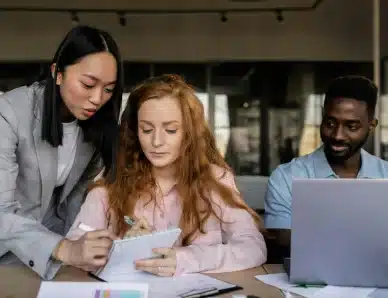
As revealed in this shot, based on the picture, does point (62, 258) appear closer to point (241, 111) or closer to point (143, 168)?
point (143, 168)

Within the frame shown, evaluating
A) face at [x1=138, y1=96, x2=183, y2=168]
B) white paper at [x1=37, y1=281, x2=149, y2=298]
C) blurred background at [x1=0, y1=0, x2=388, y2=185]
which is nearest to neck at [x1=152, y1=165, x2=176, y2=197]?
face at [x1=138, y1=96, x2=183, y2=168]

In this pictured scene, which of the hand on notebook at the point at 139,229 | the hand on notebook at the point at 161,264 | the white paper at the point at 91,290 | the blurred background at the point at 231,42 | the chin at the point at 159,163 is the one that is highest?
the blurred background at the point at 231,42

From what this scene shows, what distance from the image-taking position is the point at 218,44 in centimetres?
676

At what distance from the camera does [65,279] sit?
5.74 feet

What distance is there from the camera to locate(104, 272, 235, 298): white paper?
160 centimetres

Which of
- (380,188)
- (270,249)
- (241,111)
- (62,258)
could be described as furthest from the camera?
(241,111)

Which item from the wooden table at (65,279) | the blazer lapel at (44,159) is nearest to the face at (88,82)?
the blazer lapel at (44,159)

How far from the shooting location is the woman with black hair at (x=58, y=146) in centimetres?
174

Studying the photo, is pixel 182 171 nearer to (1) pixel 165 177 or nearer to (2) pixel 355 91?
(1) pixel 165 177

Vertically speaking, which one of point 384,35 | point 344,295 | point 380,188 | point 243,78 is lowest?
point 344,295

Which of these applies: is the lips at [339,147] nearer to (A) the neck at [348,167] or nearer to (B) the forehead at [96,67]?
(A) the neck at [348,167]

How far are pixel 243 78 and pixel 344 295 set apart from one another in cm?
551

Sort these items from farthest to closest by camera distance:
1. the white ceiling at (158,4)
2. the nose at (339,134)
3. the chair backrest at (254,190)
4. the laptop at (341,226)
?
1. the white ceiling at (158,4)
2. the chair backrest at (254,190)
3. the nose at (339,134)
4. the laptop at (341,226)

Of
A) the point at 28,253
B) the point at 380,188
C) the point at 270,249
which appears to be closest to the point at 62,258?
the point at 28,253
